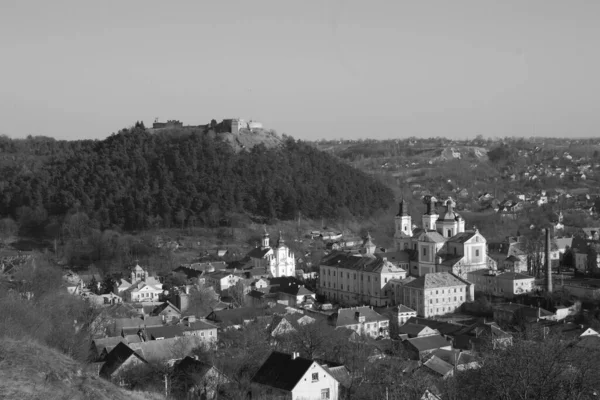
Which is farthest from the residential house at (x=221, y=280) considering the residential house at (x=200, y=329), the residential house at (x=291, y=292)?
the residential house at (x=200, y=329)

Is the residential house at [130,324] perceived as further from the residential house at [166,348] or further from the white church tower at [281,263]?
the white church tower at [281,263]

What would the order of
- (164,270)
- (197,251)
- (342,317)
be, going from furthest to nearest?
1. (197,251)
2. (164,270)
3. (342,317)

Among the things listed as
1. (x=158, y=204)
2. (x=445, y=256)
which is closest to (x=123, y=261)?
(x=158, y=204)

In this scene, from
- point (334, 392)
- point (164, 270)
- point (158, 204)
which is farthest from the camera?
point (158, 204)

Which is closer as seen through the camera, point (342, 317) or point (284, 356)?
point (284, 356)

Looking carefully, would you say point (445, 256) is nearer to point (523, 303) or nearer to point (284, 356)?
point (523, 303)

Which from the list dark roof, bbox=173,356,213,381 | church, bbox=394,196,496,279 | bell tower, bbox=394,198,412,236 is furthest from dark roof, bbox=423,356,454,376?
bell tower, bbox=394,198,412,236
